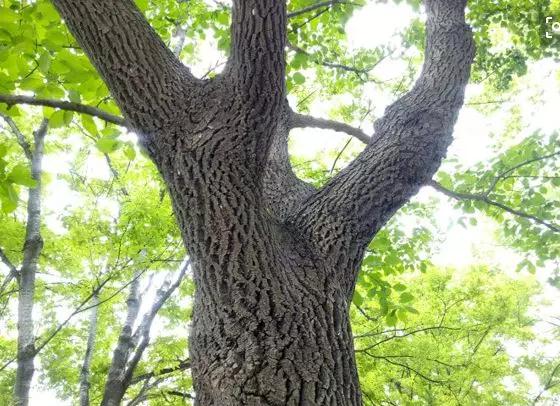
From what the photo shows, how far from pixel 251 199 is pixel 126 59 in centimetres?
86

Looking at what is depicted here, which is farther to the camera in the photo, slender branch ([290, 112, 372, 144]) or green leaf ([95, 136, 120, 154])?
slender branch ([290, 112, 372, 144])

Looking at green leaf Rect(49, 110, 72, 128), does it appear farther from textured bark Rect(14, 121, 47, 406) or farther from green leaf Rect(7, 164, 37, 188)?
textured bark Rect(14, 121, 47, 406)

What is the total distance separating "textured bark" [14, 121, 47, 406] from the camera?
5.07m

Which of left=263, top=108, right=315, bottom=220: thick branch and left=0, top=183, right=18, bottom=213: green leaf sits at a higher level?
left=263, top=108, right=315, bottom=220: thick branch

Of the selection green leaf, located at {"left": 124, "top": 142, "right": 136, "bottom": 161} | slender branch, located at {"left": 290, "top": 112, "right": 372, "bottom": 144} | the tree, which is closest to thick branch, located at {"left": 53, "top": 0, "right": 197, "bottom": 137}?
the tree

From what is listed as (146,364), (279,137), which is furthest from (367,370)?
(279,137)

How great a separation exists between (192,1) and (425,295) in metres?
8.52

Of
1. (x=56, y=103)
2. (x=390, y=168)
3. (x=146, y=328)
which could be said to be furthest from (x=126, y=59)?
(x=146, y=328)

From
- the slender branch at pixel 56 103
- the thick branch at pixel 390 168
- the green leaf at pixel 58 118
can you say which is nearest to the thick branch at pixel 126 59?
the slender branch at pixel 56 103

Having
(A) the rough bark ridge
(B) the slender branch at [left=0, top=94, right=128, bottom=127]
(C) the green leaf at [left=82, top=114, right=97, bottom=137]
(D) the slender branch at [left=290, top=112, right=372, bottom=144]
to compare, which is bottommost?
(A) the rough bark ridge

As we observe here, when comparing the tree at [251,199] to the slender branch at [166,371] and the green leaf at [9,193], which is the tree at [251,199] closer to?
the green leaf at [9,193]

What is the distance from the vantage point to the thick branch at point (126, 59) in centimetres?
189

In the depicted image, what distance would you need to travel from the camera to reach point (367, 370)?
288 inches

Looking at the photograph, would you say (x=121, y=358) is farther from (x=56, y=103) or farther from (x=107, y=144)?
(x=56, y=103)
